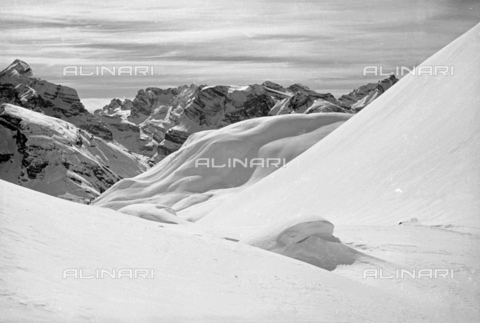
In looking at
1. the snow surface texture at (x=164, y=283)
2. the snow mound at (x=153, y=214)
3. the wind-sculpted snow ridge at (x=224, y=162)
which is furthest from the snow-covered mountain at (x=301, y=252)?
the wind-sculpted snow ridge at (x=224, y=162)

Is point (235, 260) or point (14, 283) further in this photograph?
point (235, 260)

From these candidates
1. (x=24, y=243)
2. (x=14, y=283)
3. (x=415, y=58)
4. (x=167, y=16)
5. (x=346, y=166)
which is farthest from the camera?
(x=346, y=166)

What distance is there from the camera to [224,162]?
2847 inches

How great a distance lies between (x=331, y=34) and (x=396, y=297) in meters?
7.93

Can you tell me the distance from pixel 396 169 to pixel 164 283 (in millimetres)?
19442

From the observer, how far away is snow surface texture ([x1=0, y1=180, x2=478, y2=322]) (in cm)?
786

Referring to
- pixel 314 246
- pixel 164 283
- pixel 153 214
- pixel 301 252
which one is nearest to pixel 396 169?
pixel 153 214

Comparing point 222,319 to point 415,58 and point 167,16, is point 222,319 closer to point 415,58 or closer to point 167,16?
point 167,16

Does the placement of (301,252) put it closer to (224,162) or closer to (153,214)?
(153,214)

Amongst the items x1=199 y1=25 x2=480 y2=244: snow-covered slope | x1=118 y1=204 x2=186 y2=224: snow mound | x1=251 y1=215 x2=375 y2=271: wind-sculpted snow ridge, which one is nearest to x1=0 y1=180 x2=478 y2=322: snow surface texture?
x1=251 y1=215 x2=375 y2=271: wind-sculpted snow ridge

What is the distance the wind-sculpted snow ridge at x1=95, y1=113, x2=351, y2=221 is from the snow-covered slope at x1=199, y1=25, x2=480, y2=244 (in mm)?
27505

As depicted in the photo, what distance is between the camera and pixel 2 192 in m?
10.7

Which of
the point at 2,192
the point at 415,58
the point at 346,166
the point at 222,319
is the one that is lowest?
the point at 222,319

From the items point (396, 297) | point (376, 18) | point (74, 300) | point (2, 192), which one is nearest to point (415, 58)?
point (376, 18)
